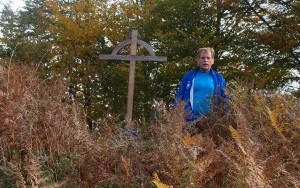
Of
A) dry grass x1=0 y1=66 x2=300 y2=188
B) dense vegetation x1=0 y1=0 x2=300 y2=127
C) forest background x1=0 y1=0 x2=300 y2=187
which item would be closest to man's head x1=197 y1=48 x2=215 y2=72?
forest background x1=0 y1=0 x2=300 y2=187

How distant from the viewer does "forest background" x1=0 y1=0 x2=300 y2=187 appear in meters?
2.90

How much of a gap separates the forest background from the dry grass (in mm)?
11

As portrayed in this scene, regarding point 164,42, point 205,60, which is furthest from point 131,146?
point 164,42

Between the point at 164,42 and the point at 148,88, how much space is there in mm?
1915

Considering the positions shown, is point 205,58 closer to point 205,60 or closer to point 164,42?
point 205,60

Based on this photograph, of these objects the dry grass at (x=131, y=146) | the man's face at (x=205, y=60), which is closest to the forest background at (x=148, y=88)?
the dry grass at (x=131, y=146)

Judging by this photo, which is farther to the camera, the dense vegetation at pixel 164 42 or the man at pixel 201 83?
the dense vegetation at pixel 164 42

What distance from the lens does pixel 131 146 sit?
3.32 metres

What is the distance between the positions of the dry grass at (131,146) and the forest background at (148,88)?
0.01m

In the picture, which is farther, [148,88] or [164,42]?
[148,88]

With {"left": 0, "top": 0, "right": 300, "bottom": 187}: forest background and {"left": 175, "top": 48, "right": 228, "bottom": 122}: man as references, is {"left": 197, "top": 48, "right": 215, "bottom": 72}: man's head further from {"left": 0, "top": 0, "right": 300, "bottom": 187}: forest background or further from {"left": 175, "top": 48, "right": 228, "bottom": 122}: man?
{"left": 0, "top": 0, "right": 300, "bottom": 187}: forest background

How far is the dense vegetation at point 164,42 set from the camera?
15312mm

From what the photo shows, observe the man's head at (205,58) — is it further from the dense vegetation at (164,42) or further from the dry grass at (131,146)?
the dense vegetation at (164,42)

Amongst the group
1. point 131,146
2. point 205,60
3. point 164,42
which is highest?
point 164,42
